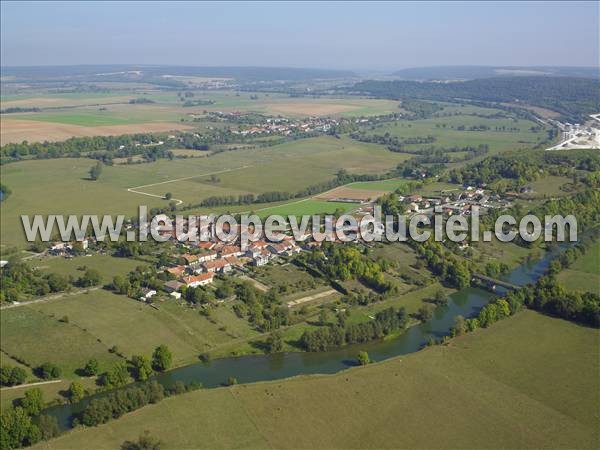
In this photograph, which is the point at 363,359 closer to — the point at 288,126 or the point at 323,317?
the point at 323,317

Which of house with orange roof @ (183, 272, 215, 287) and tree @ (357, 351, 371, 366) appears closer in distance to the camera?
tree @ (357, 351, 371, 366)

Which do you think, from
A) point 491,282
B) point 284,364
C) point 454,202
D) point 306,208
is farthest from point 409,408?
point 454,202

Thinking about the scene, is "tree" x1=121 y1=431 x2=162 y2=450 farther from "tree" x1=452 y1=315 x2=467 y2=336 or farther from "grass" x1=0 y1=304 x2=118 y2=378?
"tree" x1=452 y1=315 x2=467 y2=336

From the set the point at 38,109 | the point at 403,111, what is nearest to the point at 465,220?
the point at 403,111

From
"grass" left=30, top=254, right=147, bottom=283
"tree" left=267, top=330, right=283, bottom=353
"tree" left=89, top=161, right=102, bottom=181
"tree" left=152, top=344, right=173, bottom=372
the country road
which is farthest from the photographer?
"tree" left=89, top=161, right=102, bottom=181

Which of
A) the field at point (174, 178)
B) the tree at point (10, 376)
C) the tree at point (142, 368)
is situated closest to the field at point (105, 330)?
the tree at point (142, 368)

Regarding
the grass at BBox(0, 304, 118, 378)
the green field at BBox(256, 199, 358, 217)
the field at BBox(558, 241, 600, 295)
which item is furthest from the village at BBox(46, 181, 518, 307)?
the field at BBox(558, 241, 600, 295)
